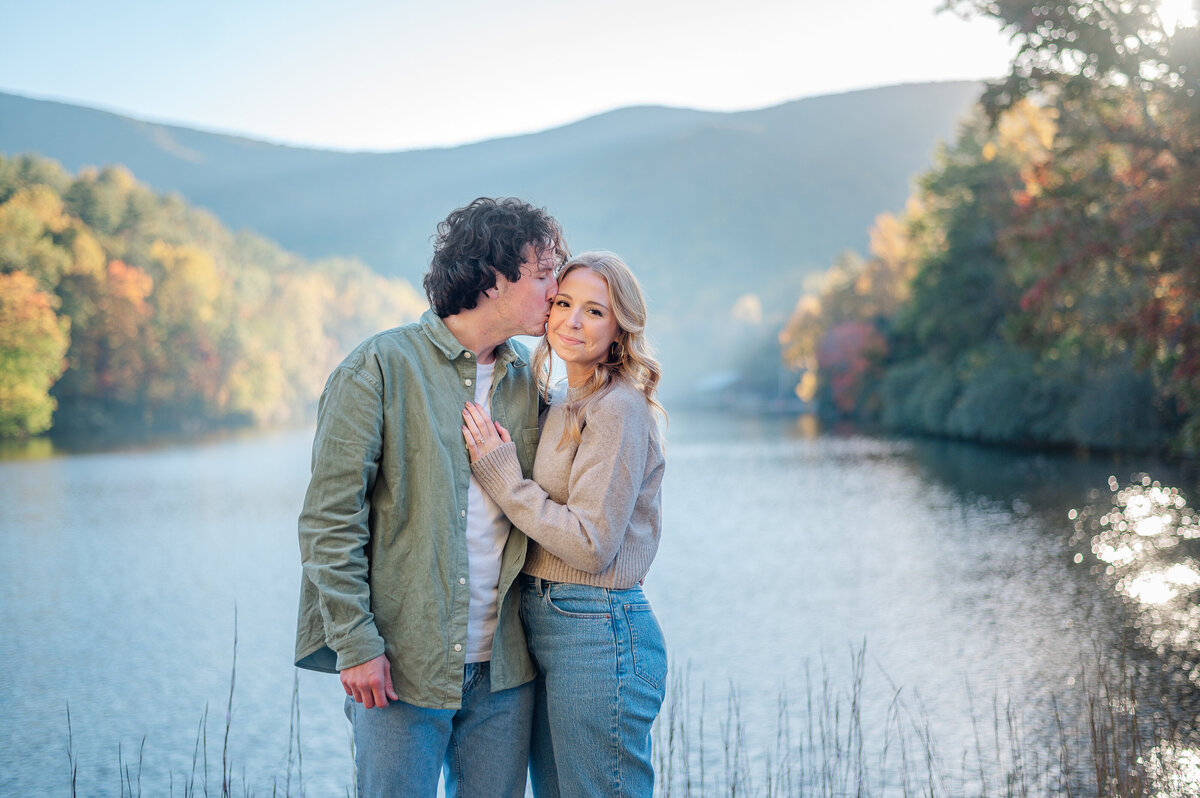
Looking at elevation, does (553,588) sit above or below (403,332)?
below

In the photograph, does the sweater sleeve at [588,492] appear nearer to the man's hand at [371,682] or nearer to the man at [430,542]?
the man at [430,542]

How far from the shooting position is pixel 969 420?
2819 cm

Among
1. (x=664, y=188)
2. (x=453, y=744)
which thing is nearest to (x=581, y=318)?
(x=453, y=744)

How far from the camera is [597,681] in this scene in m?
2.52

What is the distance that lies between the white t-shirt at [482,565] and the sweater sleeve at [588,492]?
2.5 inches

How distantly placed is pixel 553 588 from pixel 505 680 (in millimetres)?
242

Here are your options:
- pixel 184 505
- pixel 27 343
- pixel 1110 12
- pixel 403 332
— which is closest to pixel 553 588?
pixel 403 332

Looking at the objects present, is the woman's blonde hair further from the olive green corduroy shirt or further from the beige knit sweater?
the olive green corduroy shirt

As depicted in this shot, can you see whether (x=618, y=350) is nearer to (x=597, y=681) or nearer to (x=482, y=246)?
(x=482, y=246)

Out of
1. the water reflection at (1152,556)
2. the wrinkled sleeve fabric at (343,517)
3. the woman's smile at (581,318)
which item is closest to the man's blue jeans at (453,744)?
the wrinkled sleeve fabric at (343,517)

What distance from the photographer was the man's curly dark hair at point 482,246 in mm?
2477

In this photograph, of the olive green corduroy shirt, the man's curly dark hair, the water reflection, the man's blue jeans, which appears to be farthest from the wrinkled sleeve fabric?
the water reflection

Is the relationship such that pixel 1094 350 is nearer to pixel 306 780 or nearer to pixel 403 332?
pixel 306 780

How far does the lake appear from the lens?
624 centimetres
